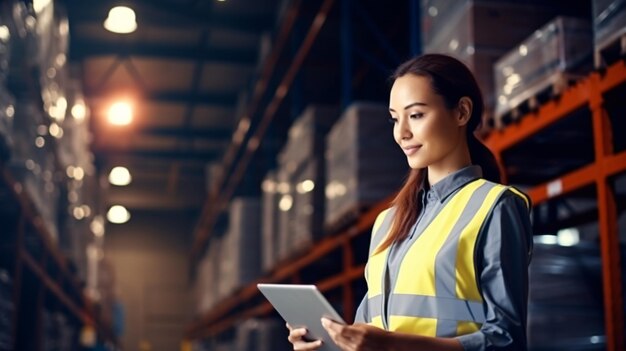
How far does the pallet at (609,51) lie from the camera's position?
4.15 m

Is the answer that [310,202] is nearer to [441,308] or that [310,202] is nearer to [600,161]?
[600,161]

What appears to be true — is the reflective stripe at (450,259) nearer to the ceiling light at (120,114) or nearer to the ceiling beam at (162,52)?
the ceiling beam at (162,52)

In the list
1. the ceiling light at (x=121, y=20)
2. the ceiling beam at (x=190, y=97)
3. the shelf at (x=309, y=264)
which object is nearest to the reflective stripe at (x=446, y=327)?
the shelf at (x=309, y=264)

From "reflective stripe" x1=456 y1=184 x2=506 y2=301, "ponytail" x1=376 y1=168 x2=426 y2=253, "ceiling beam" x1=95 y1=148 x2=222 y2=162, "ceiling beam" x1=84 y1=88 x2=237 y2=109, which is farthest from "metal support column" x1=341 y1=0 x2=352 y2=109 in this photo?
"ceiling beam" x1=95 y1=148 x2=222 y2=162

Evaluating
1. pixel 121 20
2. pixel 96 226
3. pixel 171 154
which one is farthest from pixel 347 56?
pixel 171 154

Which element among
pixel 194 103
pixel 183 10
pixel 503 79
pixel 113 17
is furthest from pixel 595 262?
pixel 194 103

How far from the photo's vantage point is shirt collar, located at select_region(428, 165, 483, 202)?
2.00 meters

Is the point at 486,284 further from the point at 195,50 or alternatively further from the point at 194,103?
the point at 194,103

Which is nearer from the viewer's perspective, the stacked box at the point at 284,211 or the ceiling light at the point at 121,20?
the stacked box at the point at 284,211

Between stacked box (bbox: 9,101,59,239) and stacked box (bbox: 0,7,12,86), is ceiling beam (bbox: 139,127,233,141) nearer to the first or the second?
stacked box (bbox: 9,101,59,239)

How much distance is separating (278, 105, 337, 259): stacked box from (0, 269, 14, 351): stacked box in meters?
3.05

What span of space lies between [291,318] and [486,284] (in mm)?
465

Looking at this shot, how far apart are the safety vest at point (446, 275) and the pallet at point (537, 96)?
2.89 metres

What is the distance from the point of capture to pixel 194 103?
1808cm
